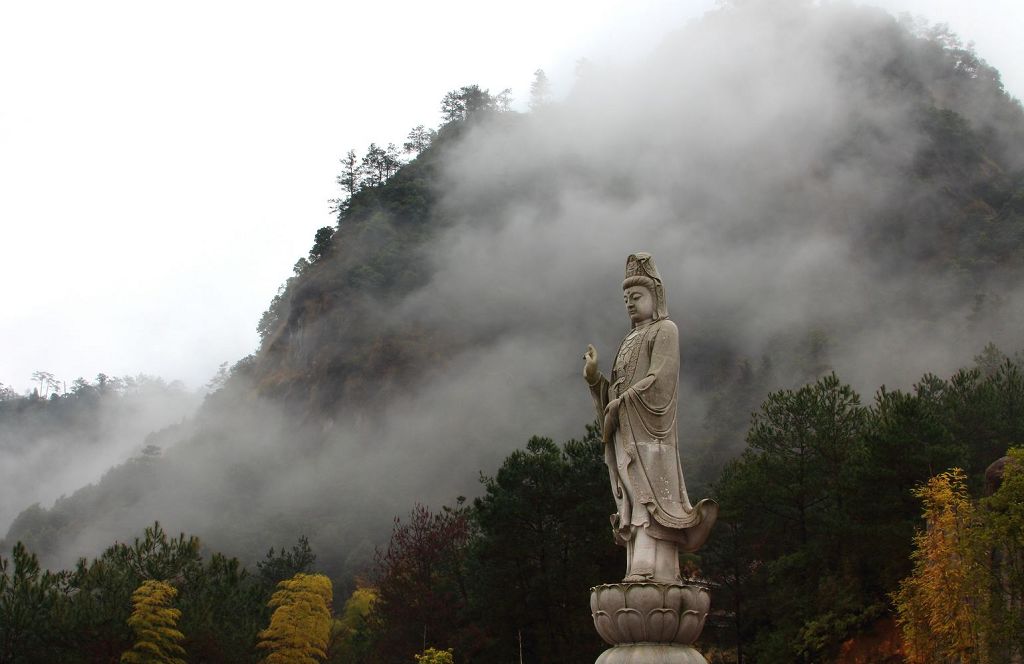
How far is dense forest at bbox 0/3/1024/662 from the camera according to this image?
28.4 metres

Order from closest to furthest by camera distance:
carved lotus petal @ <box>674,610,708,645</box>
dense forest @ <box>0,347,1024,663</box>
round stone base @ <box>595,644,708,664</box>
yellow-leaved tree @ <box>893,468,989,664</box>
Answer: round stone base @ <box>595,644,708,664</box> → carved lotus petal @ <box>674,610,708,645</box> → yellow-leaved tree @ <box>893,468,989,664</box> → dense forest @ <box>0,347,1024,663</box>

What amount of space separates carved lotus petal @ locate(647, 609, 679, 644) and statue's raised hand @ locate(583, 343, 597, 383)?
2.76 meters

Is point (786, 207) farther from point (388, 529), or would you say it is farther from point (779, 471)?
point (779, 471)

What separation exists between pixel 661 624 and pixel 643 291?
395 cm

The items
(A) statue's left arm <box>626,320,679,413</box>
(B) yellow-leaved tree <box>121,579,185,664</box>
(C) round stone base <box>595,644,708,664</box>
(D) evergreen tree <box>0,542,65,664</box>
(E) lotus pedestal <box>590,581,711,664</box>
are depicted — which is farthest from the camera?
(B) yellow-leaved tree <box>121,579,185,664</box>

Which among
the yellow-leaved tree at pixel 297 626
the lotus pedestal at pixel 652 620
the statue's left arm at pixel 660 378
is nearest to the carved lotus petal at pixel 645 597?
the lotus pedestal at pixel 652 620

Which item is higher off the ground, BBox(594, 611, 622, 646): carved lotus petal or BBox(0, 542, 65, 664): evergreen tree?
Result: BBox(0, 542, 65, 664): evergreen tree

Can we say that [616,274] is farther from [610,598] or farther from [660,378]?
[610,598]

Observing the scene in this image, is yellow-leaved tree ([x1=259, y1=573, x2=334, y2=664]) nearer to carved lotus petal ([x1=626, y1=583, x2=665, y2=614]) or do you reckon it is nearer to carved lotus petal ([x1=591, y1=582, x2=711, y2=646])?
carved lotus petal ([x1=591, y1=582, x2=711, y2=646])

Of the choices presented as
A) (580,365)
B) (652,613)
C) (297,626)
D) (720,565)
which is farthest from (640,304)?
(580,365)

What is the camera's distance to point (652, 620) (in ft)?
31.8

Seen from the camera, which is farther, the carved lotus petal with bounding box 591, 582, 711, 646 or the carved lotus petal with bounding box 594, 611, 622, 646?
the carved lotus petal with bounding box 594, 611, 622, 646

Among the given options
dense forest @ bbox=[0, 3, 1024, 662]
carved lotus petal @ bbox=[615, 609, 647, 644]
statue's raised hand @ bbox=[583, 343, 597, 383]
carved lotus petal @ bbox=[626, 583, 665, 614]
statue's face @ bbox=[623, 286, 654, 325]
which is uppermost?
dense forest @ bbox=[0, 3, 1024, 662]

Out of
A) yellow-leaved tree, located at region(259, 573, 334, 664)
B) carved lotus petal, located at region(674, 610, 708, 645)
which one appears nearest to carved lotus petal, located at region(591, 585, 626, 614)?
carved lotus petal, located at region(674, 610, 708, 645)
